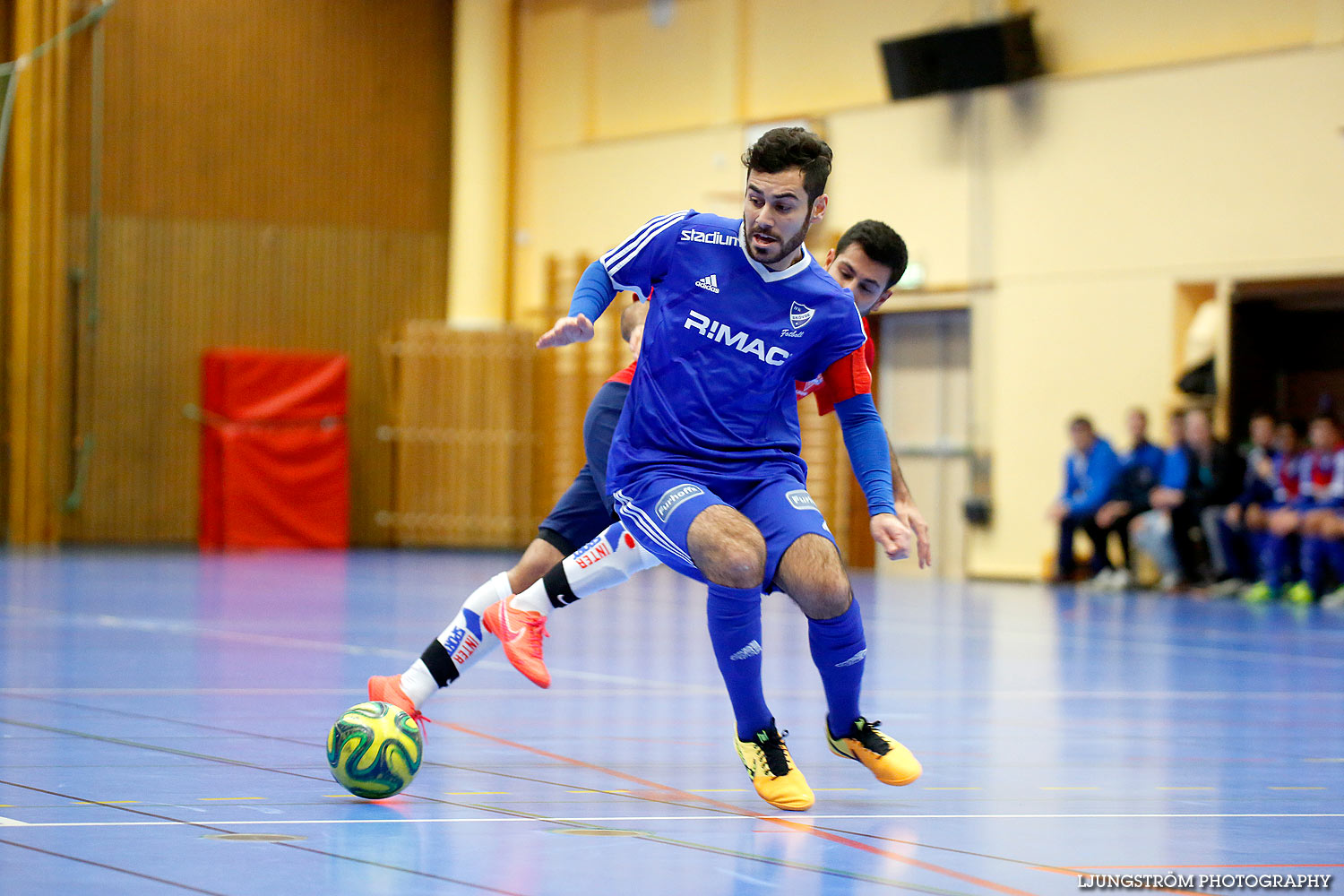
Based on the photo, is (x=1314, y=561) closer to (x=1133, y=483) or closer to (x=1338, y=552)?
(x=1338, y=552)

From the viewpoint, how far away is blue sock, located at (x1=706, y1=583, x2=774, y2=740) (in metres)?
4.05

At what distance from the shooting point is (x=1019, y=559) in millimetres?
16094

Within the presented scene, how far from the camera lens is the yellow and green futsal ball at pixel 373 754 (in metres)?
3.86

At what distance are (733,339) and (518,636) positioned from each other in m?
1.04

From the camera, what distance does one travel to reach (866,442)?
4.43 m

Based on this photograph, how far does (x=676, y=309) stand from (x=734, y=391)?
0.86 feet

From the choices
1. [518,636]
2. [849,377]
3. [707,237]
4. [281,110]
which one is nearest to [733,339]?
[707,237]

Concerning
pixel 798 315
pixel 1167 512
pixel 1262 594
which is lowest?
pixel 1262 594

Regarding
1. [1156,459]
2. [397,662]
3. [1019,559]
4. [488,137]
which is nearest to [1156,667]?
[397,662]

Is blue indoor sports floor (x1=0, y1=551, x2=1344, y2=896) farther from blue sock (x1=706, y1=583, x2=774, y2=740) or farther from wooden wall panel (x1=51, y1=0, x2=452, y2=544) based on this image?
wooden wall panel (x1=51, y1=0, x2=452, y2=544)

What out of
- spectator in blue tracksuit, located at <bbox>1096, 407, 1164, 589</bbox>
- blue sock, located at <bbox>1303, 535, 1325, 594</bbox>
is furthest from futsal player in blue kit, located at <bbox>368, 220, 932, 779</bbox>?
spectator in blue tracksuit, located at <bbox>1096, 407, 1164, 589</bbox>

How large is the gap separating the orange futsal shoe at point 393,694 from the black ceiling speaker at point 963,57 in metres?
12.4

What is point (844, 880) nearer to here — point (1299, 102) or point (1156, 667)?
point (1156, 667)

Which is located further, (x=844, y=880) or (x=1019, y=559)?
(x=1019, y=559)
